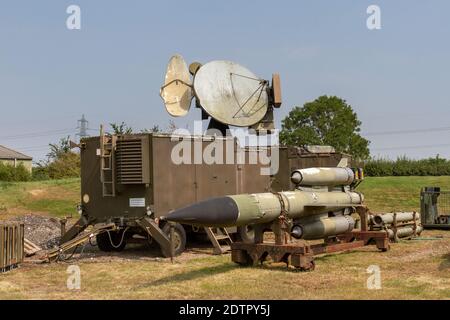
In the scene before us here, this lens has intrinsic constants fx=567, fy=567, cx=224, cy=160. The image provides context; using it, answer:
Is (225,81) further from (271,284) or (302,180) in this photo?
(271,284)

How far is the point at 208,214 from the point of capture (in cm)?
1027

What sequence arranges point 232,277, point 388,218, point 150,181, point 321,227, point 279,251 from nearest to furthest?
point 232,277 → point 279,251 → point 321,227 → point 150,181 → point 388,218

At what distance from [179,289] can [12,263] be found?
479 centimetres

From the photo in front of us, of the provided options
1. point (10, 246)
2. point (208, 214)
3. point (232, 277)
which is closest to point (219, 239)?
point (232, 277)

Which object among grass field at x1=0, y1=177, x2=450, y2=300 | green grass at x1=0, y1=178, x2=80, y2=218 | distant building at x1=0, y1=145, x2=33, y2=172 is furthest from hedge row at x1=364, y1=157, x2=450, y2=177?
distant building at x1=0, y1=145, x2=33, y2=172

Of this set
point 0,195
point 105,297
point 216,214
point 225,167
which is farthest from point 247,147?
point 0,195

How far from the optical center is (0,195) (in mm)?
30047

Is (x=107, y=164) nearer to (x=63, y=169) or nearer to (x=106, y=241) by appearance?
(x=106, y=241)

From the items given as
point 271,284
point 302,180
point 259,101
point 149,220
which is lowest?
point 271,284

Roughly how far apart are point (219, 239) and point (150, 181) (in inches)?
103

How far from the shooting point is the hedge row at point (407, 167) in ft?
137

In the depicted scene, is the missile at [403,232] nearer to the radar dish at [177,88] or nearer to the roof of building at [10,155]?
the radar dish at [177,88]

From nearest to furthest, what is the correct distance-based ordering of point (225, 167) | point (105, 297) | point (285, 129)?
point (105, 297) → point (225, 167) → point (285, 129)

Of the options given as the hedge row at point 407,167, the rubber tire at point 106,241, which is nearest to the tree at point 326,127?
the hedge row at point 407,167
